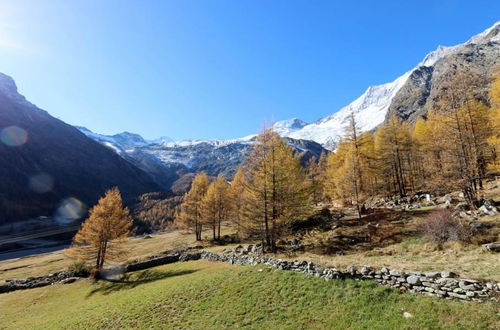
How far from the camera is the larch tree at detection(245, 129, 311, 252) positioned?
89.0ft

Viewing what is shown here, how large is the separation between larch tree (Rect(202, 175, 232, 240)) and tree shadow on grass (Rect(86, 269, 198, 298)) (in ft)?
54.3

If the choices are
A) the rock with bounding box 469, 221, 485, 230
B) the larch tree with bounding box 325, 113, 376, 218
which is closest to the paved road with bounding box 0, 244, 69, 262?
the larch tree with bounding box 325, 113, 376, 218

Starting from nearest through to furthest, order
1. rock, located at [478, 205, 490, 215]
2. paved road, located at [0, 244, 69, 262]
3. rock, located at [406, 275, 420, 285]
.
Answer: rock, located at [406, 275, 420, 285] < rock, located at [478, 205, 490, 215] < paved road, located at [0, 244, 69, 262]

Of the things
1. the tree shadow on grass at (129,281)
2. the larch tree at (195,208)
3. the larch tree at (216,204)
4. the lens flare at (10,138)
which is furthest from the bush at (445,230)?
the lens flare at (10,138)

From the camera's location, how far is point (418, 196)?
3909cm

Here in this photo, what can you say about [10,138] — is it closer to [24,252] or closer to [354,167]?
[24,252]

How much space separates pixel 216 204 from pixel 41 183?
195665mm

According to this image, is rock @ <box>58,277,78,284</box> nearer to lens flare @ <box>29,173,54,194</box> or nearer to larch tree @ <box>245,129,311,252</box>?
larch tree @ <box>245,129,311,252</box>

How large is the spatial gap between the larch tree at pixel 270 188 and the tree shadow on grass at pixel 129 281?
28.4 ft

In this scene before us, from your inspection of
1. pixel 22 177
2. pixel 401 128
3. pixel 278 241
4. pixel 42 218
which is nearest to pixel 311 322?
pixel 278 241

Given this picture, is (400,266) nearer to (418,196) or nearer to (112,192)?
(418,196)

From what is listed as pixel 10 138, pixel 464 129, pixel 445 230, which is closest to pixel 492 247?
pixel 445 230

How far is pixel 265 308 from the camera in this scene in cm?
1419

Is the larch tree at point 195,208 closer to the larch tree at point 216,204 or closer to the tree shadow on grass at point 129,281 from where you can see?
the larch tree at point 216,204
